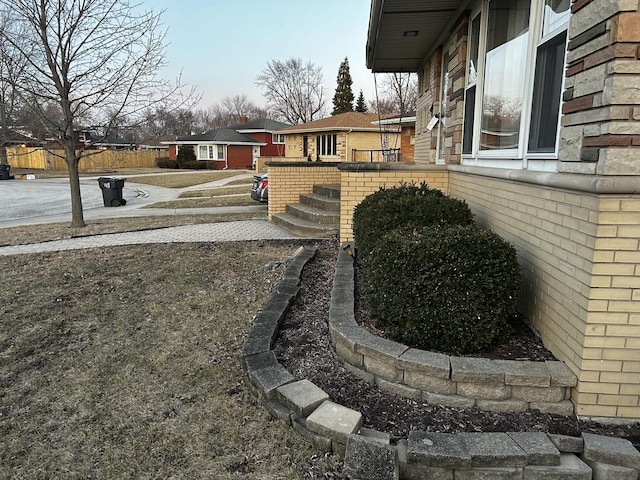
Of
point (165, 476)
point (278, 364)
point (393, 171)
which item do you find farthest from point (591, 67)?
point (393, 171)

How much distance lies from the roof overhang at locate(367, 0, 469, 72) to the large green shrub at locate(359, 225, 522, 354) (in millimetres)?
3936

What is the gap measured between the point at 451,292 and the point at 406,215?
5.54 feet

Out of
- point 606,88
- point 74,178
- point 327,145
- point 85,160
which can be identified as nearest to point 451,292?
point 606,88

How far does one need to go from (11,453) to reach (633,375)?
356 centimetres

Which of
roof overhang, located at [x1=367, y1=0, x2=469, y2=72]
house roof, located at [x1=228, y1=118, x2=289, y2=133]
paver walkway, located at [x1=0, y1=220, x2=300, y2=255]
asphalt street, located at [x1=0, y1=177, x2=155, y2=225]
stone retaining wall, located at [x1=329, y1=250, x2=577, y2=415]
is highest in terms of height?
house roof, located at [x1=228, y1=118, x2=289, y2=133]

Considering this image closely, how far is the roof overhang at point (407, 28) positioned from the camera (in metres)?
5.75

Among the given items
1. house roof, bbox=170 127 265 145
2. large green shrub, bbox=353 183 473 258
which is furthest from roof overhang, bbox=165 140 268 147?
large green shrub, bbox=353 183 473 258

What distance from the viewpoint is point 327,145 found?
28.5 meters

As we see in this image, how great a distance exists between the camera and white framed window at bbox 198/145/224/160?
44062 millimetres

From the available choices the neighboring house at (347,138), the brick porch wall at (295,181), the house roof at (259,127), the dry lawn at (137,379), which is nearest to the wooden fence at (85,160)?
the house roof at (259,127)

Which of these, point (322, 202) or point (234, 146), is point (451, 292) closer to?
point (322, 202)

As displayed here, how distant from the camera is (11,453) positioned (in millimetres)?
2463

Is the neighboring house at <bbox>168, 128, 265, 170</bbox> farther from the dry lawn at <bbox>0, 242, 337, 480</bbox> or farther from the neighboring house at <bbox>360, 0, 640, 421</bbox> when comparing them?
the neighboring house at <bbox>360, 0, 640, 421</bbox>

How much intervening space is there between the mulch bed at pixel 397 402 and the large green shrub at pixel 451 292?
0.83ft
